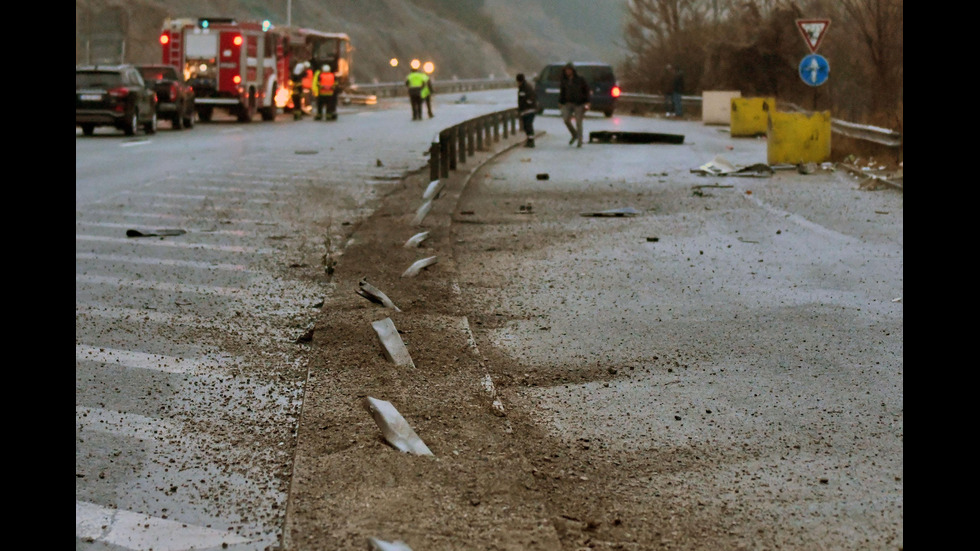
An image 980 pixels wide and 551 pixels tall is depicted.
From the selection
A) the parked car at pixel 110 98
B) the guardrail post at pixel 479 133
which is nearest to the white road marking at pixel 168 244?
the guardrail post at pixel 479 133

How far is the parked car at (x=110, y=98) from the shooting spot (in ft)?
Result: 94.4

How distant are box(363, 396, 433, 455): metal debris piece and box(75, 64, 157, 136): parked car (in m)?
24.7

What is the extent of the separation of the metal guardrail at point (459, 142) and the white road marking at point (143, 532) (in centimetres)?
1189

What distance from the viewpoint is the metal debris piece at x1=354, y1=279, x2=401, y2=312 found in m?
8.13

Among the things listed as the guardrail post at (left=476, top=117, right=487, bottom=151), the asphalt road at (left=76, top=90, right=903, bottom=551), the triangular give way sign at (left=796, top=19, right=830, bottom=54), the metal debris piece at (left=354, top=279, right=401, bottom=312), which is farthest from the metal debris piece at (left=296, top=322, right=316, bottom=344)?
the triangular give way sign at (left=796, top=19, right=830, bottom=54)

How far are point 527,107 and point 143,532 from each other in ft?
82.3

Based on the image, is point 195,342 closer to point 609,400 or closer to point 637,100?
point 609,400

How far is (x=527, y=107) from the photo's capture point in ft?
94.7

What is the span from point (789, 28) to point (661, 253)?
102ft

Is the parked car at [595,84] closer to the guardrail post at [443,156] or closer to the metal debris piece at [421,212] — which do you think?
the guardrail post at [443,156]

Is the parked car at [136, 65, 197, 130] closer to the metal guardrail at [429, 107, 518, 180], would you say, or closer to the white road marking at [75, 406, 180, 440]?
the metal guardrail at [429, 107, 518, 180]
